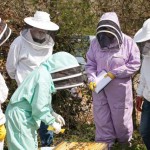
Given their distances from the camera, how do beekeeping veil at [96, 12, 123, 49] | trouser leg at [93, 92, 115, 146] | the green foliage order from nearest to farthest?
beekeeping veil at [96, 12, 123, 49] → trouser leg at [93, 92, 115, 146] → the green foliage

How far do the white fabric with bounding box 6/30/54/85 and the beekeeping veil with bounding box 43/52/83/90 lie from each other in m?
0.95

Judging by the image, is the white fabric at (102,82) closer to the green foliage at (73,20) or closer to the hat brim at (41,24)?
the hat brim at (41,24)

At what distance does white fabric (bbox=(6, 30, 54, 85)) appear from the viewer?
5.70 m

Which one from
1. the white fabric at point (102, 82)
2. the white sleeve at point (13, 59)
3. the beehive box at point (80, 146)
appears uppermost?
the white sleeve at point (13, 59)

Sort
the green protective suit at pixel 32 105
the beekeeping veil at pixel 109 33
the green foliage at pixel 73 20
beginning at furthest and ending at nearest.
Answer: the green foliage at pixel 73 20 < the beekeeping veil at pixel 109 33 < the green protective suit at pixel 32 105

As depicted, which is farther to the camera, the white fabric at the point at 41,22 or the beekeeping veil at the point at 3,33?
the white fabric at the point at 41,22

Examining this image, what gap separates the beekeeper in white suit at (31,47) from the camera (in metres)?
5.67

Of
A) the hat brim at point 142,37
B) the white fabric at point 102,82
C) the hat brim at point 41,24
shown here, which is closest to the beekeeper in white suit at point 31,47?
→ the hat brim at point 41,24

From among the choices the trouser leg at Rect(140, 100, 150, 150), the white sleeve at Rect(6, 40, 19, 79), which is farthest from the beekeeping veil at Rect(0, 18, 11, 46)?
the trouser leg at Rect(140, 100, 150, 150)

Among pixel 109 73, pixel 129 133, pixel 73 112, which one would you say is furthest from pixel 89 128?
pixel 109 73

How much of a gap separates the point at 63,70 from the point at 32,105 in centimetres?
46

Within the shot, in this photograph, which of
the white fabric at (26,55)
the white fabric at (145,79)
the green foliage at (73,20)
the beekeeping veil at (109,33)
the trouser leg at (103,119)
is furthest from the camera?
the green foliage at (73,20)

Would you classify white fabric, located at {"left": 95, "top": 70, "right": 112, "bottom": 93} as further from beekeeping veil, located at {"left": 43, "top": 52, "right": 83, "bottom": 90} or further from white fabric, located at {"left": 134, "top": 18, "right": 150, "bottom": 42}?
beekeeping veil, located at {"left": 43, "top": 52, "right": 83, "bottom": 90}

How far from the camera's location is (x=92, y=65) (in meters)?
5.87
